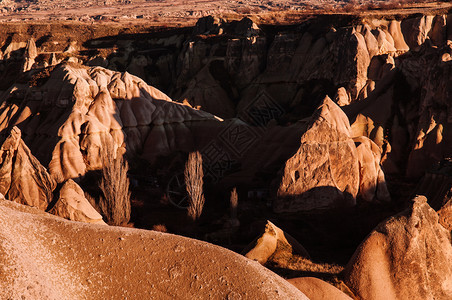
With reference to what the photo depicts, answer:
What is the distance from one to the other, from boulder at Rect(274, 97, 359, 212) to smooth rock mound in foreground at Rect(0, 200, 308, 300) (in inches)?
797

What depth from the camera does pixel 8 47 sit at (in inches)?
3541

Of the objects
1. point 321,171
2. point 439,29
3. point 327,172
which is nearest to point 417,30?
point 439,29

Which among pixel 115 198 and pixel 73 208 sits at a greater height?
pixel 73 208

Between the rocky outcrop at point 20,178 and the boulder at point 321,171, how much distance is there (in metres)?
15.3

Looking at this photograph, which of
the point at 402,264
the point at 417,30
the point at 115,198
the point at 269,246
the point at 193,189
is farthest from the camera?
the point at 417,30

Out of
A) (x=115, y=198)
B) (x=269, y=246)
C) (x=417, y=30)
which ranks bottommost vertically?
(x=115, y=198)

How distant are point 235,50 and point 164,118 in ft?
117

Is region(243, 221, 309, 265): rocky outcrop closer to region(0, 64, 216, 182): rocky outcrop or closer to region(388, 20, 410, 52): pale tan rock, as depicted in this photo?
region(0, 64, 216, 182): rocky outcrop

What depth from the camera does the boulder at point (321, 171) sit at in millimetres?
28703

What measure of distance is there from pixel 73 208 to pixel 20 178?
8955 mm

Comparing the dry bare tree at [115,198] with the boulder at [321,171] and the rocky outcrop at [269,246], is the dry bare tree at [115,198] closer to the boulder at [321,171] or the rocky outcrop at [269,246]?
the boulder at [321,171]

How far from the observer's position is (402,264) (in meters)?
13.0

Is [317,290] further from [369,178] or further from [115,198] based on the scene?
[369,178]

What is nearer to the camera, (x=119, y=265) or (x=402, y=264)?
(x=119, y=265)
